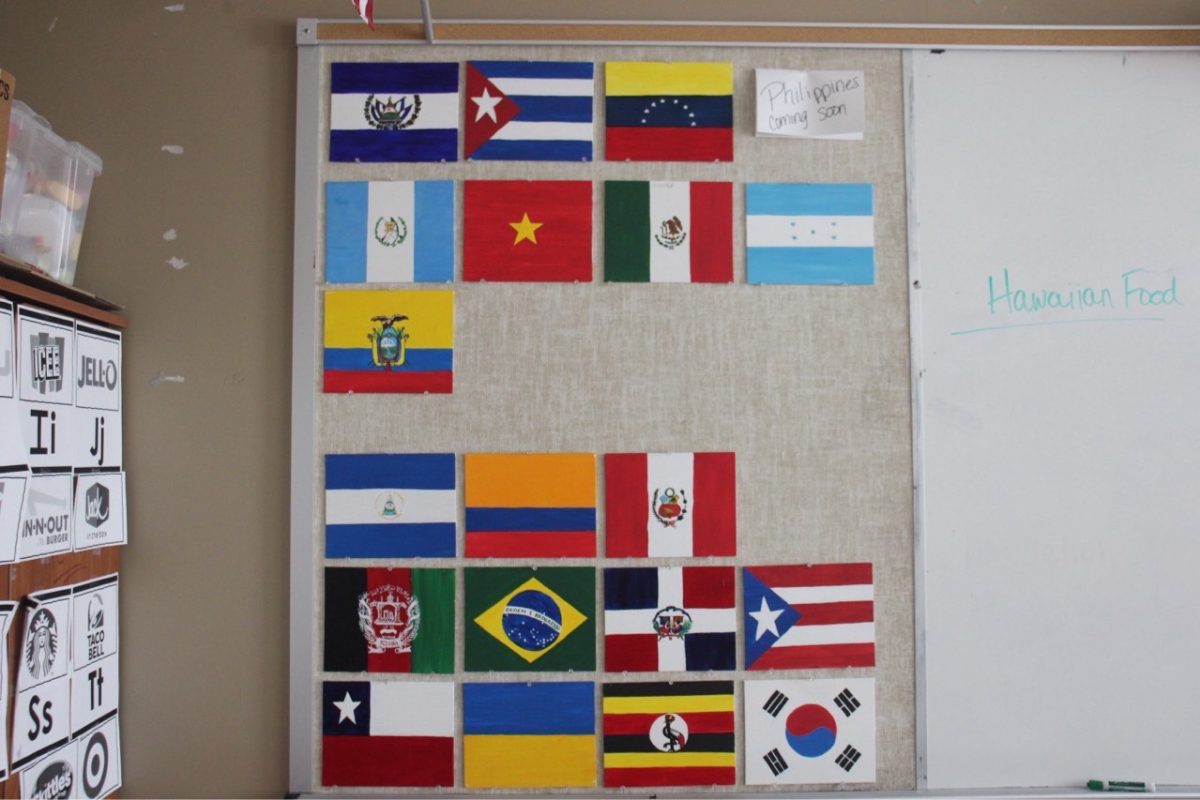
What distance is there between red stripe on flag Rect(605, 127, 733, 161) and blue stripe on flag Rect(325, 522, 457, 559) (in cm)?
80

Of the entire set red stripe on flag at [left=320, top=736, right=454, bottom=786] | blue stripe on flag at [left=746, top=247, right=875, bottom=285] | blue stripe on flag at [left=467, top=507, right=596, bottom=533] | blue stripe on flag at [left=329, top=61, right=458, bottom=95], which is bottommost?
red stripe on flag at [left=320, top=736, right=454, bottom=786]

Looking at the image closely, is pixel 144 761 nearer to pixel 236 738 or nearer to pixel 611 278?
pixel 236 738

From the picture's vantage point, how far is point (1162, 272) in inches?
64.4

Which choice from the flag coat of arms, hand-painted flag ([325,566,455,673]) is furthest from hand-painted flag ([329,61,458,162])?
the flag coat of arms

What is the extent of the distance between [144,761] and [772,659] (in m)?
1.20

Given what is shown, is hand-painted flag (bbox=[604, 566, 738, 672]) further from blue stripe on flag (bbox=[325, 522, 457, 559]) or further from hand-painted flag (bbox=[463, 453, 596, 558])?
blue stripe on flag (bbox=[325, 522, 457, 559])

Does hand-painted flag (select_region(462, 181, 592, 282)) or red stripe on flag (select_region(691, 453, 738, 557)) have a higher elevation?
hand-painted flag (select_region(462, 181, 592, 282))

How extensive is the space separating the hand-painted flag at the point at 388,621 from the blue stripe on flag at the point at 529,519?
0.12m

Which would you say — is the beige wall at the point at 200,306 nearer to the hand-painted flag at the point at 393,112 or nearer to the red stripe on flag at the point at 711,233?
the hand-painted flag at the point at 393,112

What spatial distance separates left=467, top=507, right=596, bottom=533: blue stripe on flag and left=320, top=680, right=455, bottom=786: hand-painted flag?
310 mm

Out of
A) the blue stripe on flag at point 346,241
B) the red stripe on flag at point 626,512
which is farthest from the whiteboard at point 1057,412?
the blue stripe on flag at point 346,241

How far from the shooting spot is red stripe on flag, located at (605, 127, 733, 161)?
161 centimetres

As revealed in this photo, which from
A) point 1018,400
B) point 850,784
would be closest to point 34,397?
point 850,784

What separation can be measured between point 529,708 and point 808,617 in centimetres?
56
